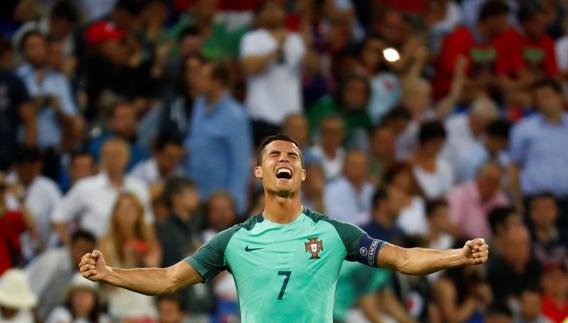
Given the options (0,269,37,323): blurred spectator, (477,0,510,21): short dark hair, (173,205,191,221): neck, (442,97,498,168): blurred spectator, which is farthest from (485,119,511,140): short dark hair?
(0,269,37,323): blurred spectator

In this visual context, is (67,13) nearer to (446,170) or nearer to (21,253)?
(21,253)

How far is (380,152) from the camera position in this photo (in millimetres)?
15234

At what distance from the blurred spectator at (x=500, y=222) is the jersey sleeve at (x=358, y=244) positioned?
612cm

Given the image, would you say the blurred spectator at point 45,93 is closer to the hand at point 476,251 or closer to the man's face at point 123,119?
the man's face at point 123,119

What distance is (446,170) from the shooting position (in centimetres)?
1534

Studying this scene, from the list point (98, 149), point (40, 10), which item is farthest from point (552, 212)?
point (40, 10)

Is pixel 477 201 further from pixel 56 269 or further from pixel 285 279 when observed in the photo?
pixel 285 279

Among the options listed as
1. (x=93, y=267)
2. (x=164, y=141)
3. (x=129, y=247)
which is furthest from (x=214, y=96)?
(x=93, y=267)

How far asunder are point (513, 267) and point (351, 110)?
8.35 ft

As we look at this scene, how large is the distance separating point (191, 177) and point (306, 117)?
1.73 metres

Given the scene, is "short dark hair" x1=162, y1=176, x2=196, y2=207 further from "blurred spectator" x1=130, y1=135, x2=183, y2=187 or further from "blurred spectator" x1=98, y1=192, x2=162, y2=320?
"blurred spectator" x1=130, y1=135, x2=183, y2=187

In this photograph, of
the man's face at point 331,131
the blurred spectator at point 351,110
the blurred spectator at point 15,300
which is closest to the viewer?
the blurred spectator at point 15,300

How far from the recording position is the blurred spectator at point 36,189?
13.9m

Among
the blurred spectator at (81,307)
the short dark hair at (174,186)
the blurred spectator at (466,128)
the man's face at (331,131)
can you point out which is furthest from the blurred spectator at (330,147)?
the blurred spectator at (81,307)
